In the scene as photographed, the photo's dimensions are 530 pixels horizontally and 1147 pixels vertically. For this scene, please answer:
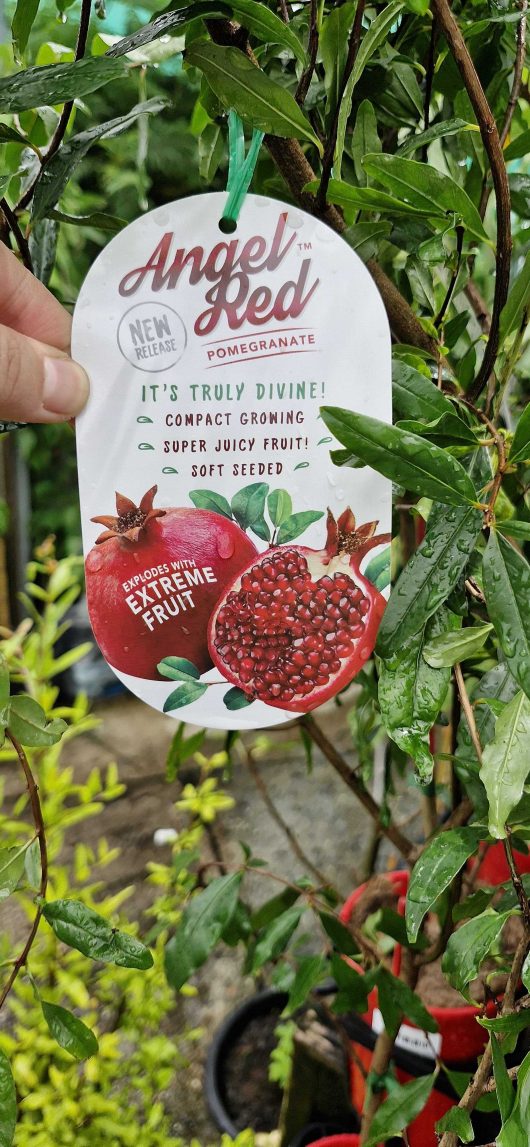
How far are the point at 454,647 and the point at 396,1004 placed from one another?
0.48m

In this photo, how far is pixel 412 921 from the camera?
473mm

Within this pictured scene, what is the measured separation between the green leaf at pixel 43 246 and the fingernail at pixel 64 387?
0.44 feet

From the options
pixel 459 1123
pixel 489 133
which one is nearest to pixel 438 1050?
pixel 459 1123

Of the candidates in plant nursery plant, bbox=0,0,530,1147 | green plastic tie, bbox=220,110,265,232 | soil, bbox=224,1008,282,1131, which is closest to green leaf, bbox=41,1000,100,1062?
plant nursery plant, bbox=0,0,530,1147

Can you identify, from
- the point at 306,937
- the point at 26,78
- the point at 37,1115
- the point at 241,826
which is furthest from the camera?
the point at 241,826

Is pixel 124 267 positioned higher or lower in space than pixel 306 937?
higher

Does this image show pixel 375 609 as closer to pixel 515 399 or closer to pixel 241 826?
pixel 515 399

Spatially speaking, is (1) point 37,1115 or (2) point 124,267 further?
(1) point 37,1115

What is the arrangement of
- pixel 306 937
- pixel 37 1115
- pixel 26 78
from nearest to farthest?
pixel 26 78 → pixel 37 1115 → pixel 306 937

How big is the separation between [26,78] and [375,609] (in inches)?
13.8

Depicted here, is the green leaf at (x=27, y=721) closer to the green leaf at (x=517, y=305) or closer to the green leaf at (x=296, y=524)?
the green leaf at (x=296, y=524)

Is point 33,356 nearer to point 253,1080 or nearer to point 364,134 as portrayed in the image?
point 364,134

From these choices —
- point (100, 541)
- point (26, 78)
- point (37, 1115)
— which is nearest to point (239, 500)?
point (100, 541)

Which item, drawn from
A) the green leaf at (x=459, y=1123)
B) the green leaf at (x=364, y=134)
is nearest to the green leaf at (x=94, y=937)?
the green leaf at (x=459, y=1123)
